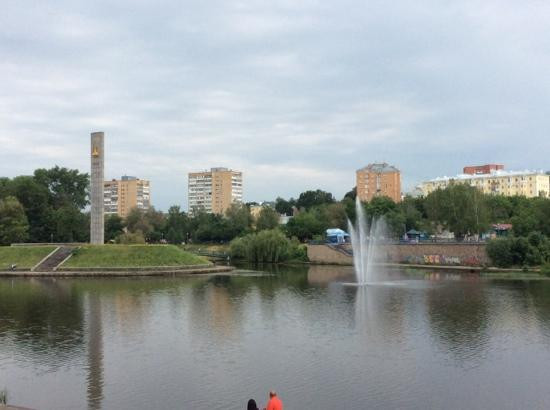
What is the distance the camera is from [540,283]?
51.0 metres

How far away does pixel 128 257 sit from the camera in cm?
6538

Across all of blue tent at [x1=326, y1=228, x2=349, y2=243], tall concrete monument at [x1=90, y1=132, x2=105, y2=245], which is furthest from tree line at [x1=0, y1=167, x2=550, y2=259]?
tall concrete monument at [x1=90, y1=132, x2=105, y2=245]

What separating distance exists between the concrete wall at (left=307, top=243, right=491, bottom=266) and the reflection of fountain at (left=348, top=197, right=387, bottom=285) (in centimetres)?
263

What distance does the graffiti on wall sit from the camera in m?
70.3

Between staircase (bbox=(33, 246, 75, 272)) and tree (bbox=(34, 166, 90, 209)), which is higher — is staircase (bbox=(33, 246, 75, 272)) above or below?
below

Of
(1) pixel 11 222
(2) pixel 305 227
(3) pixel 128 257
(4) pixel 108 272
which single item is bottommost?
(4) pixel 108 272

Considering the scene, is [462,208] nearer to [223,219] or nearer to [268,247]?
[268,247]

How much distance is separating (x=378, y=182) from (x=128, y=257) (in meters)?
102

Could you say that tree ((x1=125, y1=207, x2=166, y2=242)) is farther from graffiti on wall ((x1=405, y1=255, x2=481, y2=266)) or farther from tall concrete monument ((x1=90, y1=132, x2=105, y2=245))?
graffiti on wall ((x1=405, y1=255, x2=481, y2=266))

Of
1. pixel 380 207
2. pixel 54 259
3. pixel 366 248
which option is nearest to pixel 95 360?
pixel 54 259

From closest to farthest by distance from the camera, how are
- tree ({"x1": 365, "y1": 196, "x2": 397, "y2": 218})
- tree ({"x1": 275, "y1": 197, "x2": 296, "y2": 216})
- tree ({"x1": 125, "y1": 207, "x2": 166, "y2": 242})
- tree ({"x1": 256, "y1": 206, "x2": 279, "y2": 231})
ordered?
tree ({"x1": 365, "y1": 196, "x2": 397, "y2": 218}) → tree ({"x1": 256, "y1": 206, "x2": 279, "y2": 231}) → tree ({"x1": 125, "y1": 207, "x2": 166, "y2": 242}) → tree ({"x1": 275, "y1": 197, "x2": 296, "y2": 216})

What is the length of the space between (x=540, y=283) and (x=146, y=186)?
15890 cm

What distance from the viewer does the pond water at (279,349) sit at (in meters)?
18.7

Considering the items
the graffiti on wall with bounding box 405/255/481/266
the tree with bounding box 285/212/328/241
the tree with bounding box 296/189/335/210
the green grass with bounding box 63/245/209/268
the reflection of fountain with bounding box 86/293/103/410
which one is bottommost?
the reflection of fountain with bounding box 86/293/103/410
